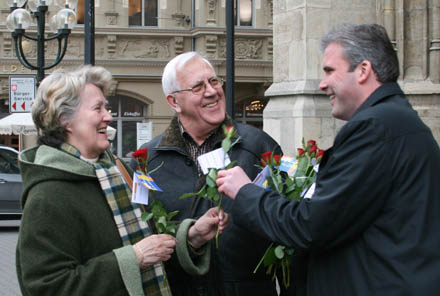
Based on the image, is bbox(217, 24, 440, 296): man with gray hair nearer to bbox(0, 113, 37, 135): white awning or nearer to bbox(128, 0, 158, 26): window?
bbox(0, 113, 37, 135): white awning

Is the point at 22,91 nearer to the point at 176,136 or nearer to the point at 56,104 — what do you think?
the point at 176,136

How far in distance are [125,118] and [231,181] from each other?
22811 millimetres

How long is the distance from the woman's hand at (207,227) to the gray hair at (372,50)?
852 mm

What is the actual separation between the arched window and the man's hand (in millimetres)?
22581

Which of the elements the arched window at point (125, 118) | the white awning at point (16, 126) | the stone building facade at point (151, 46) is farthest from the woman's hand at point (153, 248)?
the arched window at point (125, 118)

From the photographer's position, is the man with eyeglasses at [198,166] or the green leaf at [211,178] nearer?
the green leaf at [211,178]

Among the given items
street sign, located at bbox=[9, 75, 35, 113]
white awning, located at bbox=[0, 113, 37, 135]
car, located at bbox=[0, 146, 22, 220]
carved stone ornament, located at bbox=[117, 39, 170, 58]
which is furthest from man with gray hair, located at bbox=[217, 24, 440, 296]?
carved stone ornament, located at bbox=[117, 39, 170, 58]

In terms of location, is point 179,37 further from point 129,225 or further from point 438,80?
point 129,225

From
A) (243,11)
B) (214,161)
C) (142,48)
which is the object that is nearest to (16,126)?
(142,48)

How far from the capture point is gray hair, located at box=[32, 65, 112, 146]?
286 centimetres

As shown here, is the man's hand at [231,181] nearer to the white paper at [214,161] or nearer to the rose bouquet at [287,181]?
the white paper at [214,161]

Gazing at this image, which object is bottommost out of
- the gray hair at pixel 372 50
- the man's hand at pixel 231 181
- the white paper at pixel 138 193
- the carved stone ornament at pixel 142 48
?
the white paper at pixel 138 193

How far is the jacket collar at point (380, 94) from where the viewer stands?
2533 mm

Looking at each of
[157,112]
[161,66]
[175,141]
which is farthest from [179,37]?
[175,141]
